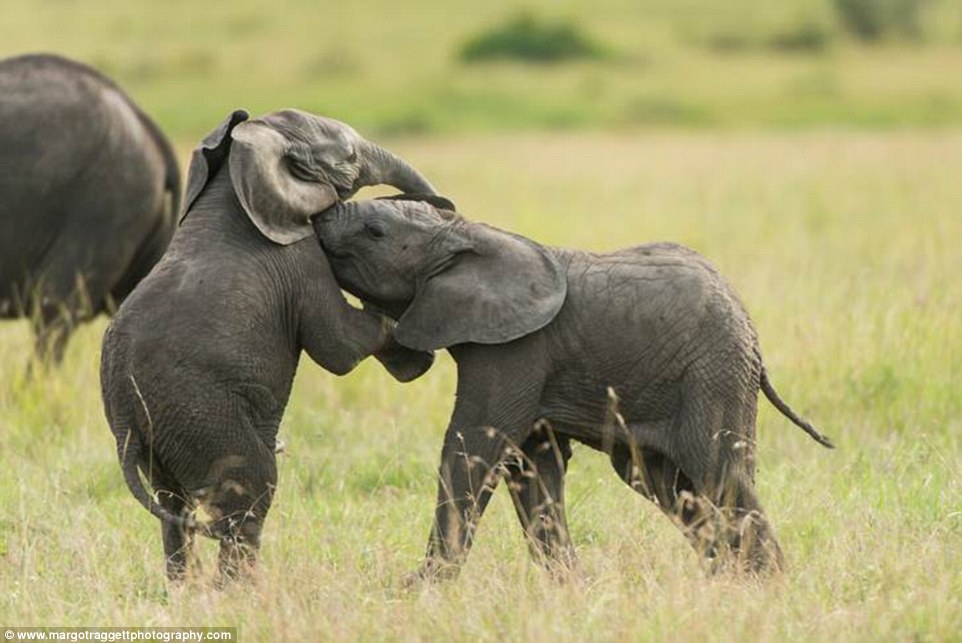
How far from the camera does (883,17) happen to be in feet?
137

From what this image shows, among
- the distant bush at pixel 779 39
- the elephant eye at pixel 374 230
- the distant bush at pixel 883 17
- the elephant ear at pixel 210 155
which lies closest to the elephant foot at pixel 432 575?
the elephant eye at pixel 374 230

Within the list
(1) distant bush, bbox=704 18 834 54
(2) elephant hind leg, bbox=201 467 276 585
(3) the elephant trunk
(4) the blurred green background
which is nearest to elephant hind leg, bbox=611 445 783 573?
(2) elephant hind leg, bbox=201 467 276 585

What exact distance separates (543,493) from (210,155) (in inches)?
61.9

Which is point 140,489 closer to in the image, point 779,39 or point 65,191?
point 65,191

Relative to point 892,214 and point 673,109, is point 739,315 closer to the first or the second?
point 892,214

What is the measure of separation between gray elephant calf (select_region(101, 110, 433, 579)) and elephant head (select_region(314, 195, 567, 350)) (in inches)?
4.1

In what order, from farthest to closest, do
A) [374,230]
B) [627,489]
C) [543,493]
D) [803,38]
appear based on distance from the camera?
[803,38] → [627,489] → [543,493] → [374,230]

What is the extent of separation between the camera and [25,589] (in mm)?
5902

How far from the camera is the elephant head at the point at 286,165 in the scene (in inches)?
240

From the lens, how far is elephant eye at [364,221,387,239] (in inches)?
244

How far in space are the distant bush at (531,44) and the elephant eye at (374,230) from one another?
102ft

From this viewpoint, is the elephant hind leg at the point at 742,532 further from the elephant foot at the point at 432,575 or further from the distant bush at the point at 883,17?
the distant bush at the point at 883,17

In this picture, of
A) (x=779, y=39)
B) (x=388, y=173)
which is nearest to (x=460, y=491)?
(x=388, y=173)

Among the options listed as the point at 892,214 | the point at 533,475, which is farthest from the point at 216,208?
the point at 892,214
